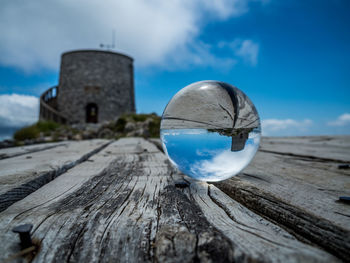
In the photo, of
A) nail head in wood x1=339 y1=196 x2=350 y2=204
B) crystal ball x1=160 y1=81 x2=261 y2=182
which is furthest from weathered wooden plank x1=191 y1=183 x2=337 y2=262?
nail head in wood x1=339 y1=196 x2=350 y2=204

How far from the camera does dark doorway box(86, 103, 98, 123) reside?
65.3ft

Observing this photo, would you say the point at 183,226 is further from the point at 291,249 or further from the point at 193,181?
the point at 193,181

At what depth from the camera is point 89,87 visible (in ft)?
63.5

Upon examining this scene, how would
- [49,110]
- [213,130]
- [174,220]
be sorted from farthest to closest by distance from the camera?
1. [49,110]
2. [213,130]
3. [174,220]

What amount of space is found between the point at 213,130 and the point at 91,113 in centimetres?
2052

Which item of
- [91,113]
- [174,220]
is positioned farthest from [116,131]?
[91,113]

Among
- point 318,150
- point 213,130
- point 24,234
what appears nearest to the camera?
point 24,234

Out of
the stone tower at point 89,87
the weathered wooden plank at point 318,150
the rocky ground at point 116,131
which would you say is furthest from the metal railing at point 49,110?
the weathered wooden plank at point 318,150

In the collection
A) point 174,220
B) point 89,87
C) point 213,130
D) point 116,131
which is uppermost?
point 89,87

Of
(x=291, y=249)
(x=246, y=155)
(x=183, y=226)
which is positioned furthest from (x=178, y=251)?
(x=246, y=155)

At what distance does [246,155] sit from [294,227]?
1.76 feet

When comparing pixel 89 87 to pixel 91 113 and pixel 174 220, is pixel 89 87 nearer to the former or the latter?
pixel 91 113

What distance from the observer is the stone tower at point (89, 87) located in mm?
19328

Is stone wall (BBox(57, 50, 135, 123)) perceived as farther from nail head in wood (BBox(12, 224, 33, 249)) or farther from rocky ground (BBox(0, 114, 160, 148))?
nail head in wood (BBox(12, 224, 33, 249))
